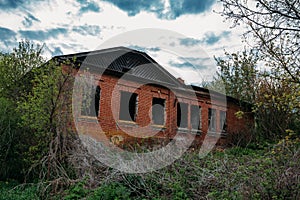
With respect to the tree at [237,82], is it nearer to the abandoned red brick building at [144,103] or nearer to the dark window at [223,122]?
the abandoned red brick building at [144,103]

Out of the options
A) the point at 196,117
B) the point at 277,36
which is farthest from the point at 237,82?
the point at 277,36

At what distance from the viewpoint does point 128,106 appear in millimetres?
15500

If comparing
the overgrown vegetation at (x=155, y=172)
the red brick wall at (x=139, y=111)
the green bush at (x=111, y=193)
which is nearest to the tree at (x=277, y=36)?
the overgrown vegetation at (x=155, y=172)

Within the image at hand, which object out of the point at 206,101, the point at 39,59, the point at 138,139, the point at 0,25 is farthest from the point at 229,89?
the point at 0,25

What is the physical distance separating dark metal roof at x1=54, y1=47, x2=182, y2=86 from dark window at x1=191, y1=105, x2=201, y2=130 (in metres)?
2.42

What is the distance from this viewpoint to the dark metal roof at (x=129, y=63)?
600 inches

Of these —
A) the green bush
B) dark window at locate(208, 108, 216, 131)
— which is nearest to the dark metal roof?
dark window at locate(208, 108, 216, 131)

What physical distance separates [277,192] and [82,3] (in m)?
7.84

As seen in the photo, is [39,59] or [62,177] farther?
[39,59]

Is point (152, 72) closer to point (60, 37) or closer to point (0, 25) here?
point (60, 37)

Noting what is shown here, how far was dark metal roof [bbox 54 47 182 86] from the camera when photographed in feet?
50.0

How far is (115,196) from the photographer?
600 centimetres

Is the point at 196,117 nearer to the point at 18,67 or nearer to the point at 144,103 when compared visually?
the point at 144,103

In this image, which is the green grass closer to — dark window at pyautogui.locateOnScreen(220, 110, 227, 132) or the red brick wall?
the red brick wall
